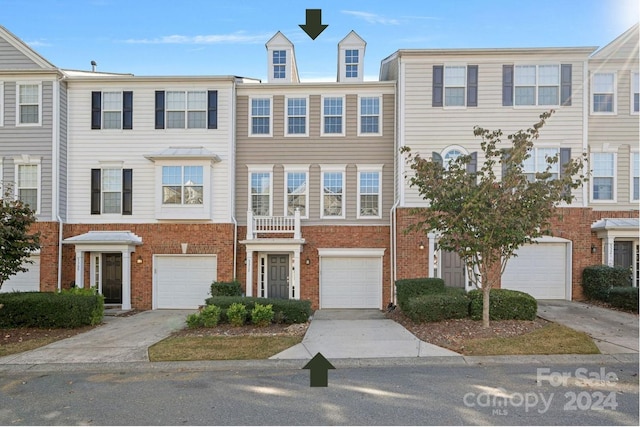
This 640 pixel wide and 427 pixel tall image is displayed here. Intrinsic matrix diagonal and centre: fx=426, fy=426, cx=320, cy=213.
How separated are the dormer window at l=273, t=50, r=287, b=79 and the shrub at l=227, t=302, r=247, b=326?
9.84 meters

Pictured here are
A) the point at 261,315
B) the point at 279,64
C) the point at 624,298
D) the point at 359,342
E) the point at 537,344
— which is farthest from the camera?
the point at 279,64

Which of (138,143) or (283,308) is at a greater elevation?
(138,143)

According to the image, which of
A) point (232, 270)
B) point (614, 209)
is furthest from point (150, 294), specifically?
point (614, 209)

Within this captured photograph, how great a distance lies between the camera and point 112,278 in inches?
648

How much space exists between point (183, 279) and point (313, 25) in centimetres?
1154

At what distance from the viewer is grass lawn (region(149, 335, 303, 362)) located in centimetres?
891

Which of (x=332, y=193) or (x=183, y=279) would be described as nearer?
(x=183, y=279)

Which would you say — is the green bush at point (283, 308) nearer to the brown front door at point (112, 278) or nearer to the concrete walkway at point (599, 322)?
the brown front door at point (112, 278)

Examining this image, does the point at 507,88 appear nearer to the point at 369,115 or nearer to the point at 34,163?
the point at 369,115

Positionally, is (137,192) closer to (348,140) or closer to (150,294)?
(150,294)

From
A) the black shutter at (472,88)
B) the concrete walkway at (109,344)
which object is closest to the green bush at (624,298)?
the black shutter at (472,88)

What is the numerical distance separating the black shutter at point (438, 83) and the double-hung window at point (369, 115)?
2147 millimetres

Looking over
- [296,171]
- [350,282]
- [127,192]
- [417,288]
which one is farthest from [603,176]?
[127,192]

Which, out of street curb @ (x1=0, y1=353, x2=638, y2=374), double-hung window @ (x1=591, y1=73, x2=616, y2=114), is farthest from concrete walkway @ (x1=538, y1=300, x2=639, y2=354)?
double-hung window @ (x1=591, y1=73, x2=616, y2=114)
